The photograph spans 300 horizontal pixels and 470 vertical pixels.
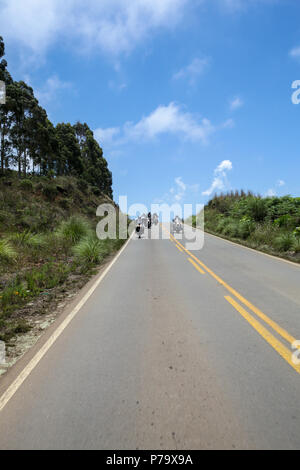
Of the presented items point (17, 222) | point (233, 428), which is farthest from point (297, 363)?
point (17, 222)

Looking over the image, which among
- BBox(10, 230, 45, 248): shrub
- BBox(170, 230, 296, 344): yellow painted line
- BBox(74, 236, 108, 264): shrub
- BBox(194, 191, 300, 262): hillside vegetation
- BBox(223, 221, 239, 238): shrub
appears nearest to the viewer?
BBox(170, 230, 296, 344): yellow painted line

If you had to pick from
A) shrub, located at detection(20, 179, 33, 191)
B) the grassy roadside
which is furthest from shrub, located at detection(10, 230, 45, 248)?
shrub, located at detection(20, 179, 33, 191)

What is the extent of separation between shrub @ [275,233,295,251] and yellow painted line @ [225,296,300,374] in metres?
8.83

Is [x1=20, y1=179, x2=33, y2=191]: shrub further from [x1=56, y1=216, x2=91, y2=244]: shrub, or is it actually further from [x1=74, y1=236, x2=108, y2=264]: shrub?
[x1=74, y1=236, x2=108, y2=264]: shrub

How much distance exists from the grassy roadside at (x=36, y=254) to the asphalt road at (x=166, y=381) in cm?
134

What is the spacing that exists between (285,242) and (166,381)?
39.0 feet

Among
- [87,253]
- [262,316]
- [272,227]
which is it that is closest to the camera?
[262,316]

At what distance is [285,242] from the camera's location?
12.4 meters

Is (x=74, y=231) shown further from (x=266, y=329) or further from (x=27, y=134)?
(x=27, y=134)

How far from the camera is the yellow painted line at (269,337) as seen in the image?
3148mm

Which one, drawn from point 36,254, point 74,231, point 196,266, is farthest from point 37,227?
point 196,266

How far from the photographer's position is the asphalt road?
2.07 m

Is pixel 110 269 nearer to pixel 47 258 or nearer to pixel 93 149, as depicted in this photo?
pixel 47 258

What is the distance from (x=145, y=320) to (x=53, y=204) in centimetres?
2088
